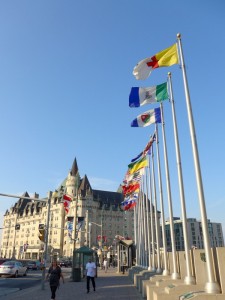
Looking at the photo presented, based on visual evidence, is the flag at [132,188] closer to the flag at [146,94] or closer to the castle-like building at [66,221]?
the flag at [146,94]

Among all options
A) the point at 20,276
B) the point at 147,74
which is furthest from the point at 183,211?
the point at 20,276

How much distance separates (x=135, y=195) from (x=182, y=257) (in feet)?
56.3

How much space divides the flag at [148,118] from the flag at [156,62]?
367 cm

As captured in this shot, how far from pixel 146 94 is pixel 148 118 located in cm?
231

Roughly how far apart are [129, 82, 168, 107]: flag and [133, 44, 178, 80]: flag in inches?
55.5

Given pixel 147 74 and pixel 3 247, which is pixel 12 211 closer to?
pixel 3 247

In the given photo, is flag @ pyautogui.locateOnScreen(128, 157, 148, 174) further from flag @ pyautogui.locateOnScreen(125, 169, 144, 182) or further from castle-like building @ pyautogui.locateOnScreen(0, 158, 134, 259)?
castle-like building @ pyautogui.locateOnScreen(0, 158, 134, 259)

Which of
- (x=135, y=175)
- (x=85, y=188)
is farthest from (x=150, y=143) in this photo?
(x=85, y=188)

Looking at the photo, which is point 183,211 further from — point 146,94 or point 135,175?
point 135,175

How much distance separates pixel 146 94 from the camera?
47.1 feet

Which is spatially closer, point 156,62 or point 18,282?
point 156,62

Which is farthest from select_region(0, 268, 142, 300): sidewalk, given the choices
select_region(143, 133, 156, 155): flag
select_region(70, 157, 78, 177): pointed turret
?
select_region(70, 157, 78, 177): pointed turret

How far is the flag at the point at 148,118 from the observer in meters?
16.3

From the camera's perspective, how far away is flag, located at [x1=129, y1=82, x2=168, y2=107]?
14203 millimetres
